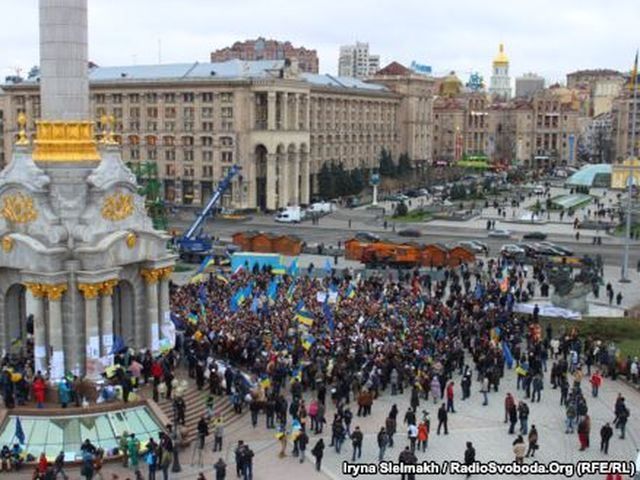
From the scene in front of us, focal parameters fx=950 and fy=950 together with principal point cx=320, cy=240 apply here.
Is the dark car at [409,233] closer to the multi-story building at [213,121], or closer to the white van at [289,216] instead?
the white van at [289,216]

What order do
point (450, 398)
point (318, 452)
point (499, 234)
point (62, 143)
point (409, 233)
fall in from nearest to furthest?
point (318, 452) → point (450, 398) → point (62, 143) → point (499, 234) → point (409, 233)

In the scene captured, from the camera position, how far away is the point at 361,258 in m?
58.9

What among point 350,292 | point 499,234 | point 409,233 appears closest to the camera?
point 350,292

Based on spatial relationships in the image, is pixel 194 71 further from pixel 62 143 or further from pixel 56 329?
pixel 56 329

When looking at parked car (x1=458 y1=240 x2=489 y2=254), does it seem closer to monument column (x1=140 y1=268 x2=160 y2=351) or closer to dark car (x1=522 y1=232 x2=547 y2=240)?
dark car (x1=522 y1=232 x2=547 y2=240)

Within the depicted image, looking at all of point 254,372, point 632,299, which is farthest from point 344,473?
point 632,299

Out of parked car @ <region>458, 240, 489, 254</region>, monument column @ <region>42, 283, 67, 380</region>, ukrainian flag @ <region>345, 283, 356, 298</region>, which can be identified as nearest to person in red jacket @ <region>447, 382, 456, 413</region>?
monument column @ <region>42, 283, 67, 380</region>

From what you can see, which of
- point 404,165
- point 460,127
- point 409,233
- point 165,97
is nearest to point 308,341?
point 409,233

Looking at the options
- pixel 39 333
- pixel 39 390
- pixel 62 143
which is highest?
pixel 62 143

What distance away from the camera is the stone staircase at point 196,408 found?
2864 centimetres

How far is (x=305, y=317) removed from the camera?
37344mm

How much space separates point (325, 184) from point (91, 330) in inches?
2961

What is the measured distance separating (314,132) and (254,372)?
75.1 meters

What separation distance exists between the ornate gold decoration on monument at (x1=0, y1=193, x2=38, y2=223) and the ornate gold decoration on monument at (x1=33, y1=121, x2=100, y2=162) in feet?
4.69
